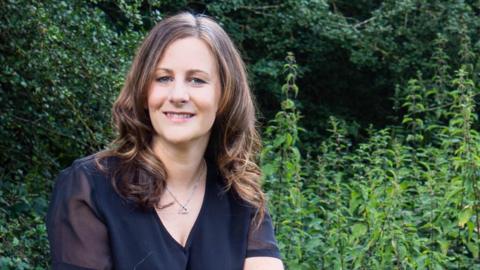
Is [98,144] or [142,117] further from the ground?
[142,117]

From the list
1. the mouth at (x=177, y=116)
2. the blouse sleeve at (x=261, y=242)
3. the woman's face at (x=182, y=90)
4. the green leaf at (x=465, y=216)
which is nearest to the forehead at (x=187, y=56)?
the woman's face at (x=182, y=90)

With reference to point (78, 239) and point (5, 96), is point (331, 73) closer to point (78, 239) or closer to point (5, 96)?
point (5, 96)

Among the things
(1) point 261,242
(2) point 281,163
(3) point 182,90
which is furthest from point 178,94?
(2) point 281,163

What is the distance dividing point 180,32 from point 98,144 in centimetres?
317

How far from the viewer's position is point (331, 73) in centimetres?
1112

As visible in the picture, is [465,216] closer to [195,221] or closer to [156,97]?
[195,221]

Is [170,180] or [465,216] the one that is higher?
[170,180]

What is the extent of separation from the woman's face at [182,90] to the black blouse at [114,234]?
0.24 meters

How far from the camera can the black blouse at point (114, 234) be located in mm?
3025

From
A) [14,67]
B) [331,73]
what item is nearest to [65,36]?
[14,67]

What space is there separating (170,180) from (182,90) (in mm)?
314

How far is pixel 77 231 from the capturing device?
302 centimetres

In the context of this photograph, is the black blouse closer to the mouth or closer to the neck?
the neck

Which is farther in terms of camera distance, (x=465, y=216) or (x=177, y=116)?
(x=465, y=216)
